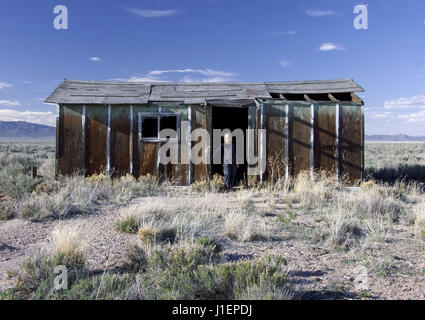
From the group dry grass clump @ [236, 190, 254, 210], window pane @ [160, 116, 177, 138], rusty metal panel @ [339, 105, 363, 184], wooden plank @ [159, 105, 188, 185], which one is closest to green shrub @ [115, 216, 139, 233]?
dry grass clump @ [236, 190, 254, 210]

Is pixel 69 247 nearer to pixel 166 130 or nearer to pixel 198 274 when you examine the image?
pixel 198 274

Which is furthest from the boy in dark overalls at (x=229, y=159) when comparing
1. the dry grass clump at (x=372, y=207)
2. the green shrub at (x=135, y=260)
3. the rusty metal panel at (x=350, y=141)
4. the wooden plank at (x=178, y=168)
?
the green shrub at (x=135, y=260)

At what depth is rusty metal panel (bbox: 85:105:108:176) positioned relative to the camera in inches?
428

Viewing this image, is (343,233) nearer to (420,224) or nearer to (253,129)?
(420,224)

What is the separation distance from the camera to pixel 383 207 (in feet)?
24.0

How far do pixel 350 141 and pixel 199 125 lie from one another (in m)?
4.52

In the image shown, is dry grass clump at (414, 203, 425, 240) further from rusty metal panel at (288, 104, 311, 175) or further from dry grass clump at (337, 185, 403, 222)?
rusty metal panel at (288, 104, 311, 175)

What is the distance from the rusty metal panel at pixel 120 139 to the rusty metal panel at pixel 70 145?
983 millimetres

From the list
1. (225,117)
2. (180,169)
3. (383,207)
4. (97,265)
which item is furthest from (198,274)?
(225,117)

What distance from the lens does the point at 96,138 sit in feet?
35.6

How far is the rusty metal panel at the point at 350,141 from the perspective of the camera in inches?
420

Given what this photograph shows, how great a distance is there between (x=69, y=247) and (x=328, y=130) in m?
8.31

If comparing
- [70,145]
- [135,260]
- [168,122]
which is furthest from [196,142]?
[135,260]

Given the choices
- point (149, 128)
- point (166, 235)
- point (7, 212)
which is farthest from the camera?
point (149, 128)
